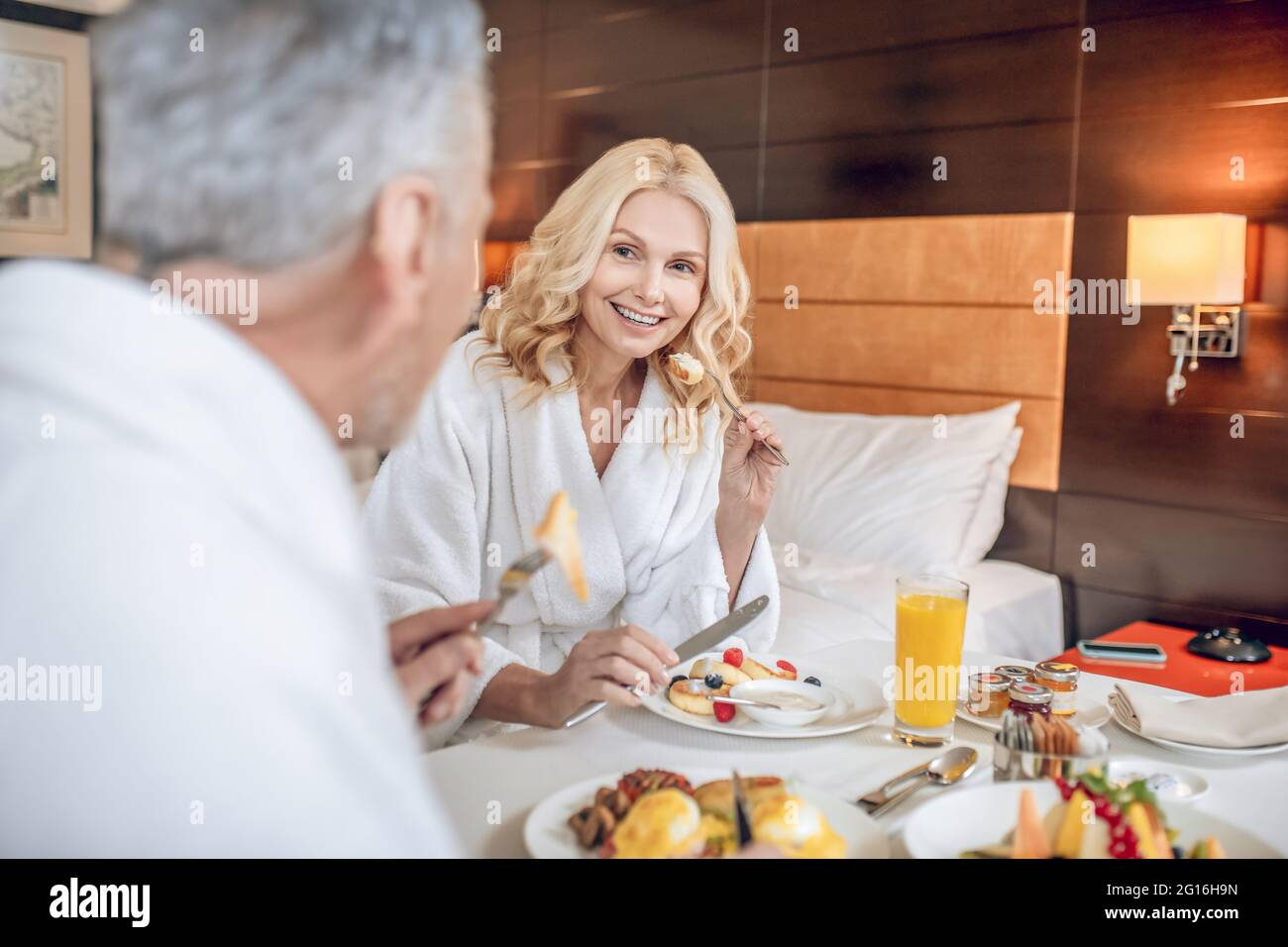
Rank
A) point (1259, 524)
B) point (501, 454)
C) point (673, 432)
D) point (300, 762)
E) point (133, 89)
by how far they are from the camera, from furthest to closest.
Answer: point (1259, 524), point (673, 432), point (501, 454), point (133, 89), point (300, 762)

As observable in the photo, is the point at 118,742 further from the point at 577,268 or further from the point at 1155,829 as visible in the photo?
the point at 577,268

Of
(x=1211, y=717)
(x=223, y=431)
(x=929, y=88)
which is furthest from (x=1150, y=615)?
(x=223, y=431)

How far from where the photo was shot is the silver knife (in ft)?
3.89

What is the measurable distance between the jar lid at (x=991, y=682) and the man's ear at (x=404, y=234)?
85 cm

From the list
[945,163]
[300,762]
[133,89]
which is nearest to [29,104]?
[945,163]

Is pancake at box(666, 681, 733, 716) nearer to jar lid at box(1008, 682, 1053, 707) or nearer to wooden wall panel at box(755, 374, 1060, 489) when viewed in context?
jar lid at box(1008, 682, 1053, 707)

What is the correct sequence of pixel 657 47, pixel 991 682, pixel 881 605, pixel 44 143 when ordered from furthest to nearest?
pixel 44 143 < pixel 657 47 < pixel 881 605 < pixel 991 682

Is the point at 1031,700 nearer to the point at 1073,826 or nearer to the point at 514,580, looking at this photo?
the point at 1073,826

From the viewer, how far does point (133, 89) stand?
2.00 ft

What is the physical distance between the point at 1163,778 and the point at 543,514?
37.9 inches

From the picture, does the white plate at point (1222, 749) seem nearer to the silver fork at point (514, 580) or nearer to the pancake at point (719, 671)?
the pancake at point (719, 671)

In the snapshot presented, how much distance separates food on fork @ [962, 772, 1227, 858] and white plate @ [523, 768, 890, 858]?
3.0 inches

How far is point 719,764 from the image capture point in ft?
3.60
